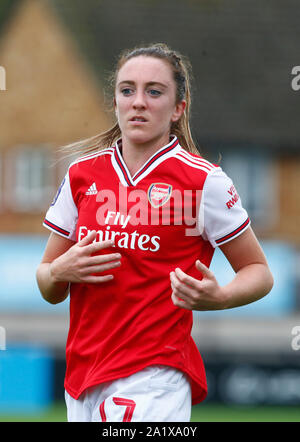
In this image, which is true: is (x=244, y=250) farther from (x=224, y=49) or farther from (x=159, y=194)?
(x=224, y=49)

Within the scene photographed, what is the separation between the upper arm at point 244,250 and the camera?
401 centimetres

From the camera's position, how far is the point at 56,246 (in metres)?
4.20

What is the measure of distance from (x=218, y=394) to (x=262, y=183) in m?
9.47

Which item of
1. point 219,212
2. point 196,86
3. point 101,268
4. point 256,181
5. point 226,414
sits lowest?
point 226,414

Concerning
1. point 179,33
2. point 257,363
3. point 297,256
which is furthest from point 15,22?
point 257,363

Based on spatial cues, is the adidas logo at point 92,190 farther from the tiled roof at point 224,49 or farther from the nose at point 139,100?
the tiled roof at point 224,49

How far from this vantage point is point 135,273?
3.87 m

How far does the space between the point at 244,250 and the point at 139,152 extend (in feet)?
2.10

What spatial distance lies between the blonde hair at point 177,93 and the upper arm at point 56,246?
0.45 meters

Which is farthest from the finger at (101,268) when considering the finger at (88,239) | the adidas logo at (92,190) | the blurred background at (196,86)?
the blurred background at (196,86)

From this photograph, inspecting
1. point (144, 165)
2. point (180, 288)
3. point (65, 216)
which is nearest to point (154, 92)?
point (144, 165)

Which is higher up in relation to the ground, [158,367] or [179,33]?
[179,33]

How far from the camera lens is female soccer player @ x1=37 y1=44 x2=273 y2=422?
3807mm
